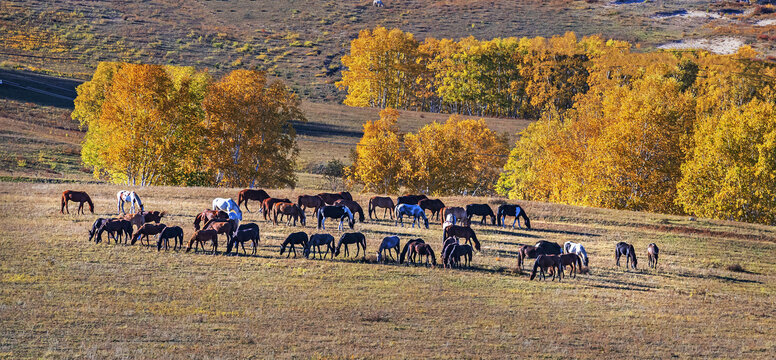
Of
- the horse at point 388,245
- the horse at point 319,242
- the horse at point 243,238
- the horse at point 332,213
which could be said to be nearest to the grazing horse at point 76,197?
the horse at point 243,238

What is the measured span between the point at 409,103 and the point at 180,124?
271 feet

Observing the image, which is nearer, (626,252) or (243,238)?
(243,238)

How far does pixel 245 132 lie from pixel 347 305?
46724mm

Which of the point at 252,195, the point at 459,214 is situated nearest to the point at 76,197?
the point at 252,195

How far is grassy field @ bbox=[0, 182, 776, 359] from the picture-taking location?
19.5 meters

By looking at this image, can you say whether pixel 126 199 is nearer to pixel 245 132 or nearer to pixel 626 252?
pixel 626 252

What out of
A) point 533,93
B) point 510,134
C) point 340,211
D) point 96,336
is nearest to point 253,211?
point 340,211

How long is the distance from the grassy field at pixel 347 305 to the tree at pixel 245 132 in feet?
104

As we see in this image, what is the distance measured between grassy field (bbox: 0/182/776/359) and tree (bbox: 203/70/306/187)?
1245 inches

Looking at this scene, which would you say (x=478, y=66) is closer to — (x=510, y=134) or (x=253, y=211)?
(x=510, y=134)

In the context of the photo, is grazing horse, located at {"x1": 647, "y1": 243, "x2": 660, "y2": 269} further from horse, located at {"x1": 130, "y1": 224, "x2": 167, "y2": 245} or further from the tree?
the tree

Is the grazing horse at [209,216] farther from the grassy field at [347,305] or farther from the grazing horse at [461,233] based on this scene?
the grazing horse at [461,233]

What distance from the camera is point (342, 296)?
79.7 feet

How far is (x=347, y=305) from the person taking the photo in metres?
23.4
